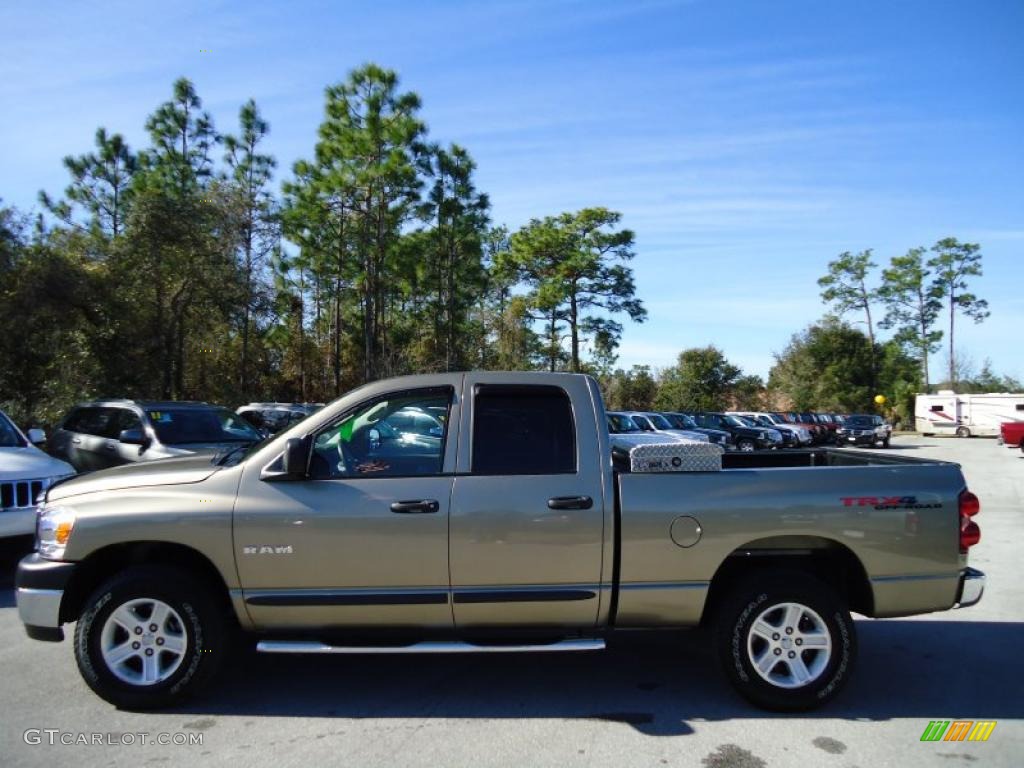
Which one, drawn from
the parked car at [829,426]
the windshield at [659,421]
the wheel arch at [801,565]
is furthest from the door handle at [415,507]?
the parked car at [829,426]

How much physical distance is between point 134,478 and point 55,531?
1.65 ft

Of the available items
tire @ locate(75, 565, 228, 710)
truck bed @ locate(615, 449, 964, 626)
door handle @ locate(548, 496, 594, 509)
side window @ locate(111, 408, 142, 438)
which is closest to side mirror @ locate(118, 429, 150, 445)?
side window @ locate(111, 408, 142, 438)

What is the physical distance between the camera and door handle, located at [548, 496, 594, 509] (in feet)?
13.7

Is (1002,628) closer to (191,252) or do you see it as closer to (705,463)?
(705,463)

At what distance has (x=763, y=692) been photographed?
168 inches

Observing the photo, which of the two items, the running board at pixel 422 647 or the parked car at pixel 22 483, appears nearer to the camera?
the running board at pixel 422 647

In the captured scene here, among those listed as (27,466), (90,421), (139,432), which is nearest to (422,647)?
(27,466)

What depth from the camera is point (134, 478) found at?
4.42 meters

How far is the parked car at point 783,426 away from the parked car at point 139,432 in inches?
919

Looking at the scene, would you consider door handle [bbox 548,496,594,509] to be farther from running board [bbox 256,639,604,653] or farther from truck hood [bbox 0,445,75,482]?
truck hood [bbox 0,445,75,482]

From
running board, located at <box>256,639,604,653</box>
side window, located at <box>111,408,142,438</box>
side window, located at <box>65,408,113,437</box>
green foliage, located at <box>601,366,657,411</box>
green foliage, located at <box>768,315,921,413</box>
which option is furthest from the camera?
green foliage, located at <box>768,315,921,413</box>

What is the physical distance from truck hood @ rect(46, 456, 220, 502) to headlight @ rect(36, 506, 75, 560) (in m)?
0.11

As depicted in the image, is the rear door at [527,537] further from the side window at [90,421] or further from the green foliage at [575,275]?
the green foliage at [575,275]

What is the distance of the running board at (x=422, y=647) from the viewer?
13.5 ft
